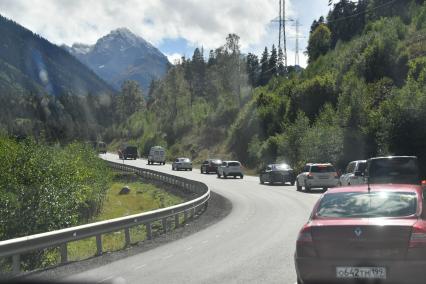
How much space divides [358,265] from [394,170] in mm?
13109

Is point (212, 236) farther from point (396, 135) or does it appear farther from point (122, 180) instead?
point (122, 180)

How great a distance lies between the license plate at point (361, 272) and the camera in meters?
7.25

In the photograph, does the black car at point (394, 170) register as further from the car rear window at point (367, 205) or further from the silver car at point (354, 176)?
the car rear window at point (367, 205)

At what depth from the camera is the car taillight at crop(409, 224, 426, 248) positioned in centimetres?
725

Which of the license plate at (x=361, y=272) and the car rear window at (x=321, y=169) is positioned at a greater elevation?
the car rear window at (x=321, y=169)

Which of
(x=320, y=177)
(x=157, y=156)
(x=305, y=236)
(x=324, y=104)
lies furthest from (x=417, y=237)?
(x=157, y=156)

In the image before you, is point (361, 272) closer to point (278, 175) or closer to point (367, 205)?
point (367, 205)

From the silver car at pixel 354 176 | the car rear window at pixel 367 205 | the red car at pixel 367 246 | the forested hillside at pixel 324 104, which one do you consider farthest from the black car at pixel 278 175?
the red car at pixel 367 246

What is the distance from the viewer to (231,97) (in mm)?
118938

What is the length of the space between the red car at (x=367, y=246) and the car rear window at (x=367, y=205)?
1cm

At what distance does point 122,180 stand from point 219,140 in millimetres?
49228

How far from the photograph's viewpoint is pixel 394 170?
19828 mm

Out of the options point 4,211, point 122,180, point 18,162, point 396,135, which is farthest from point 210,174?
point 4,211

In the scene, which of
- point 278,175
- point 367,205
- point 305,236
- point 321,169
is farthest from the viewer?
point 278,175
